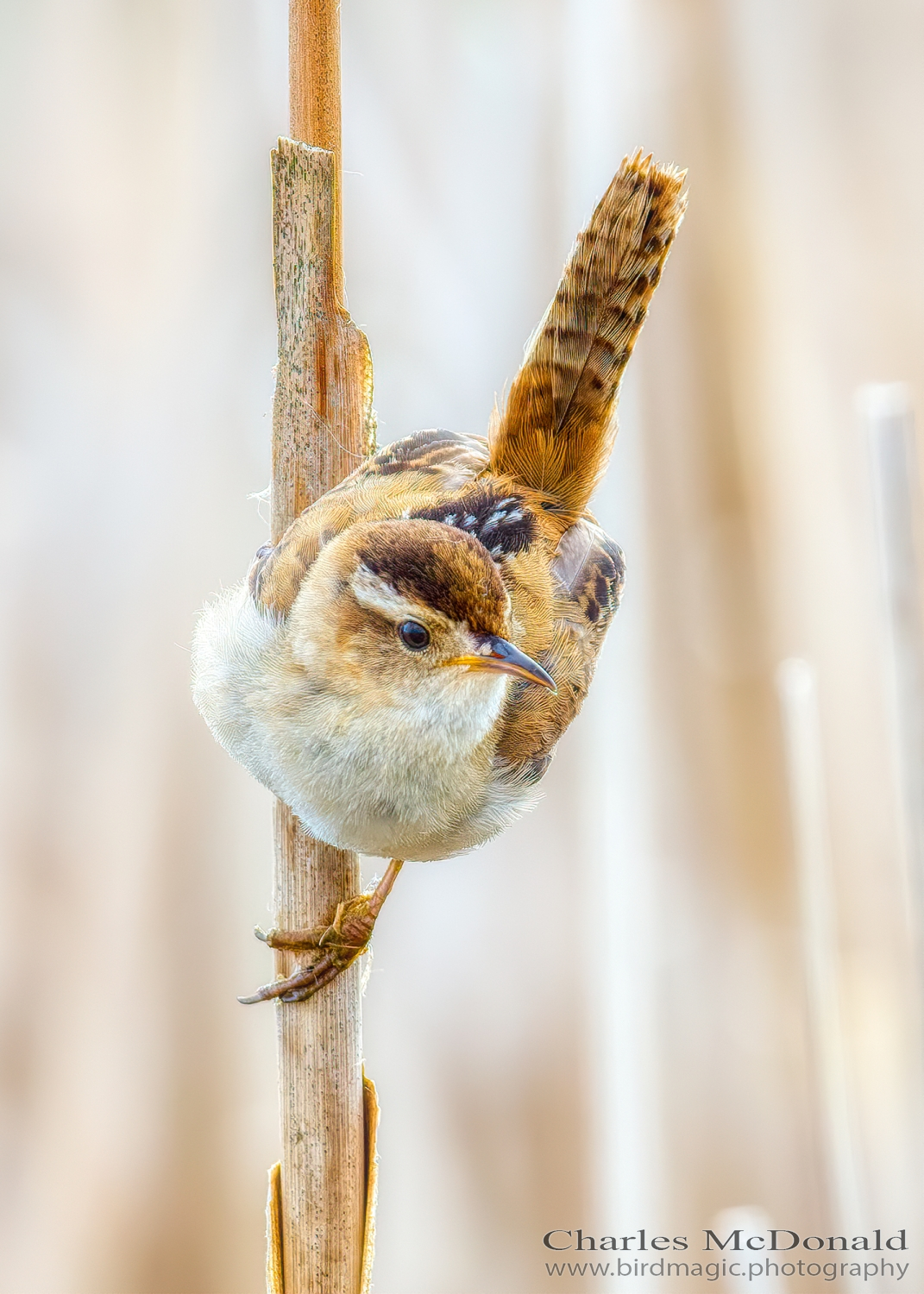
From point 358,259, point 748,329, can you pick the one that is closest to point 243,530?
point 358,259

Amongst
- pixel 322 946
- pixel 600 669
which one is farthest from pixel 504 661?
pixel 600 669

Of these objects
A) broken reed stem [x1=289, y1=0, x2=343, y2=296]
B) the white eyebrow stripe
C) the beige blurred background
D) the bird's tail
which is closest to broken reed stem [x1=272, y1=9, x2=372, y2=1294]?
broken reed stem [x1=289, y1=0, x2=343, y2=296]

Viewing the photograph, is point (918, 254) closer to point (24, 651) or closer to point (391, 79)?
point (391, 79)

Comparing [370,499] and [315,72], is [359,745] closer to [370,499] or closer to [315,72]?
[370,499]

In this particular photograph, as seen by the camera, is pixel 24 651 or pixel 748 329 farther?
pixel 748 329

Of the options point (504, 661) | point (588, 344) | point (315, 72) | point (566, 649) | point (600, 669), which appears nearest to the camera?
point (315, 72)

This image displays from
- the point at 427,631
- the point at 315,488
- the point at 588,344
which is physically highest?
the point at 588,344

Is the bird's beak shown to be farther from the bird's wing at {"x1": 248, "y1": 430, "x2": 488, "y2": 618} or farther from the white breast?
the bird's wing at {"x1": 248, "y1": 430, "x2": 488, "y2": 618}
